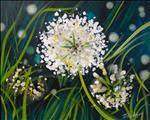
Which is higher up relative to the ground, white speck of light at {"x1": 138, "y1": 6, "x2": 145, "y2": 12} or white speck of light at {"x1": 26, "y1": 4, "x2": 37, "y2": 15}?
white speck of light at {"x1": 26, "y1": 4, "x2": 37, "y2": 15}

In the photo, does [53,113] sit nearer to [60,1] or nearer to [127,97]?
[127,97]

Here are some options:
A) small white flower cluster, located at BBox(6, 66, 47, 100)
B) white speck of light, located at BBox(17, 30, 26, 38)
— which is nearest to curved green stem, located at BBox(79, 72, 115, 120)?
small white flower cluster, located at BBox(6, 66, 47, 100)

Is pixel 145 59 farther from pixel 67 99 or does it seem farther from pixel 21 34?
pixel 21 34

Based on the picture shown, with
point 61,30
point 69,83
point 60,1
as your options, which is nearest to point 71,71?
point 69,83

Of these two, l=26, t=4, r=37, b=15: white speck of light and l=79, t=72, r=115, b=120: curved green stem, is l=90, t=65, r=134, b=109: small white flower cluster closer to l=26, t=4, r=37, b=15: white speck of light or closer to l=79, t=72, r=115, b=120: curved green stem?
l=79, t=72, r=115, b=120: curved green stem

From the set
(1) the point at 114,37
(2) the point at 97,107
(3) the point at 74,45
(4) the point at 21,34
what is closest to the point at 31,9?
(4) the point at 21,34
